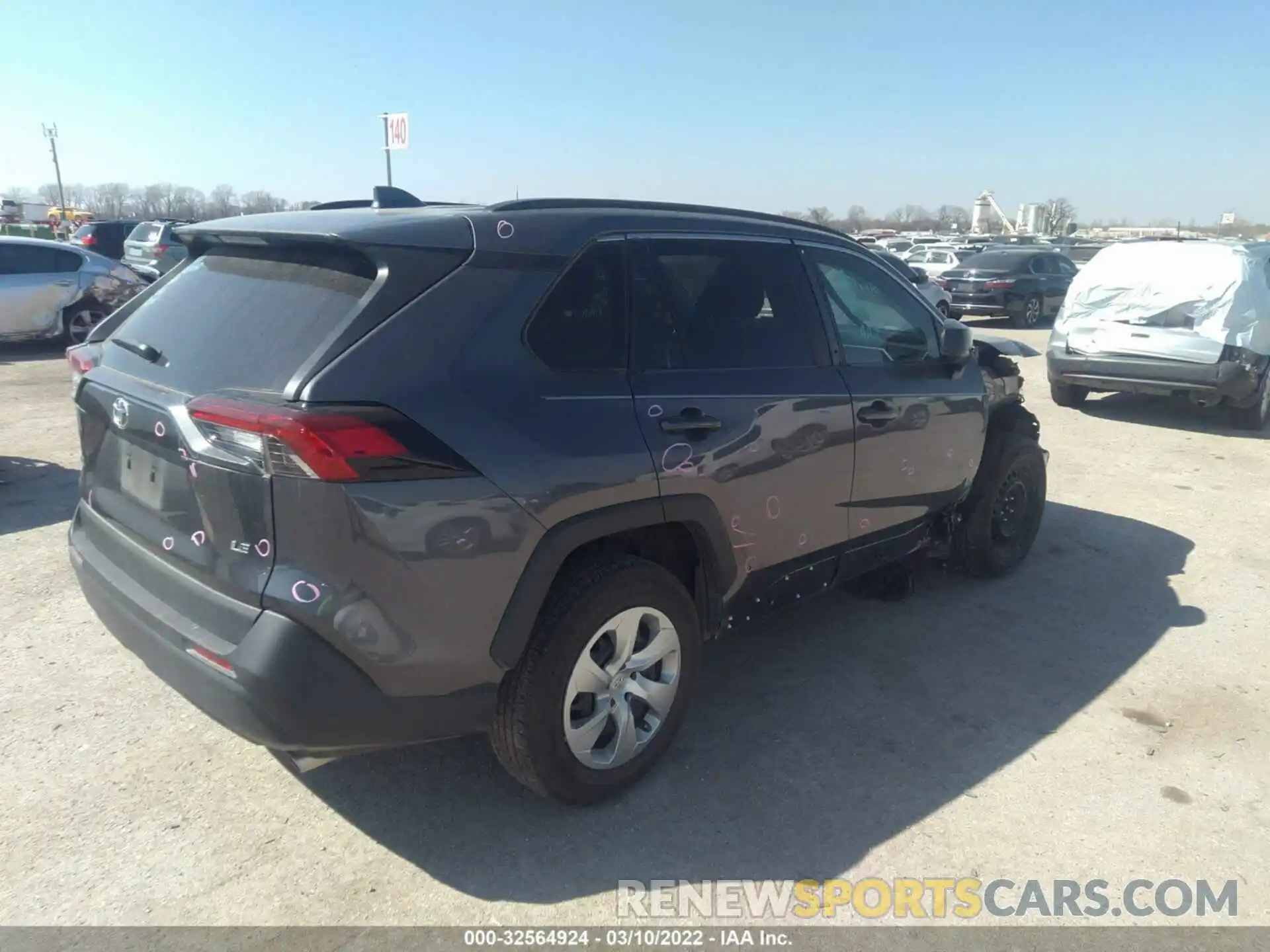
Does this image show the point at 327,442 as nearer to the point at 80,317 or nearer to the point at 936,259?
the point at 80,317

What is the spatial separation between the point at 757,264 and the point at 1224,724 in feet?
8.62

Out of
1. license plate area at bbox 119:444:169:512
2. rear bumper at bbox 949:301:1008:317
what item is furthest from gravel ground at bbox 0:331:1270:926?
rear bumper at bbox 949:301:1008:317

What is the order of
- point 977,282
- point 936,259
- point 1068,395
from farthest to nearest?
point 936,259 < point 977,282 < point 1068,395

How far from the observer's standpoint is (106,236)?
22500mm

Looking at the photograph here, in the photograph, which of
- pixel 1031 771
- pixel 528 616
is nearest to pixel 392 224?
pixel 528 616

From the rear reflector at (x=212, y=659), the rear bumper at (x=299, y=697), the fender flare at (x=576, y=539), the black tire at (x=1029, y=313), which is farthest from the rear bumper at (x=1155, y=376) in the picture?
the black tire at (x=1029, y=313)

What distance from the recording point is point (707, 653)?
423 cm

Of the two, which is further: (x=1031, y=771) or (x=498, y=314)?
(x=1031, y=771)

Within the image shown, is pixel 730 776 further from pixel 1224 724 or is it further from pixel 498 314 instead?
pixel 1224 724

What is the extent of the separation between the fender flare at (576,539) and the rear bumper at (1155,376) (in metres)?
7.43

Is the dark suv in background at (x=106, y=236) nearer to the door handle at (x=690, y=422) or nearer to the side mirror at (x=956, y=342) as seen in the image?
the side mirror at (x=956, y=342)

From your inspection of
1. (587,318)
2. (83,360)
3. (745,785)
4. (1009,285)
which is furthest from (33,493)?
(1009,285)

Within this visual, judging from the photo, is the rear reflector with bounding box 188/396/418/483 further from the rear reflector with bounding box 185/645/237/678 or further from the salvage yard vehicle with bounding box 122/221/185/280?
the salvage yard vehicle with bounding box 122/221/185/280

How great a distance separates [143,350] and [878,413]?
2784mm
